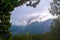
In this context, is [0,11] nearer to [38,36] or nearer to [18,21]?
[18,21]

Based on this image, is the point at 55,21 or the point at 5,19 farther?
the point at 55,21

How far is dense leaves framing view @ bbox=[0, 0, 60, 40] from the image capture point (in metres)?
5.61

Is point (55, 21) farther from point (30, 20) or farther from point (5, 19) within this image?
point (5, 19)

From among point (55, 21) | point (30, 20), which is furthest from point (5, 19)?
point (55, 21)

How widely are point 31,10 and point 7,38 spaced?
66 centimetres

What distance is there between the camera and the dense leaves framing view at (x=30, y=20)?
561 cm

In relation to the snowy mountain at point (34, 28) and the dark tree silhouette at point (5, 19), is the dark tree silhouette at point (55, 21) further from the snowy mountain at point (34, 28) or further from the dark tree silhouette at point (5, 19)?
the dark tree silhouette at point (5, 19)

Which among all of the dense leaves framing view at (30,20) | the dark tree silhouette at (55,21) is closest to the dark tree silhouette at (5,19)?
the dense leaves framing view at (30,20)

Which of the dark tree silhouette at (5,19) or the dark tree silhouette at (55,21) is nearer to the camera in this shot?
the dark tree silhouette at (5,19)

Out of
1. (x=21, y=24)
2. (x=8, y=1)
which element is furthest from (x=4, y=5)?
(x=21, y=24)

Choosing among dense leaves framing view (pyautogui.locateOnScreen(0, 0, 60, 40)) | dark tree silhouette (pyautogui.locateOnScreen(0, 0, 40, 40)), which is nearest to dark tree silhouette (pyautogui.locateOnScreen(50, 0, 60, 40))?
dense leaves framing view (pyautogui.locateOnScreen(0, 0, 60, 40))

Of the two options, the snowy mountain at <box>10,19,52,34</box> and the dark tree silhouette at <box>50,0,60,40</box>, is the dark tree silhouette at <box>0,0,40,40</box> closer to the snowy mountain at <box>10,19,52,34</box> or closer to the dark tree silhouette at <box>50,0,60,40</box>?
the snowy mountain at <box>10,19,52,34</box>

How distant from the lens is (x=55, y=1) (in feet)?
18.9

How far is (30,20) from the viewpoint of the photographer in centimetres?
573
